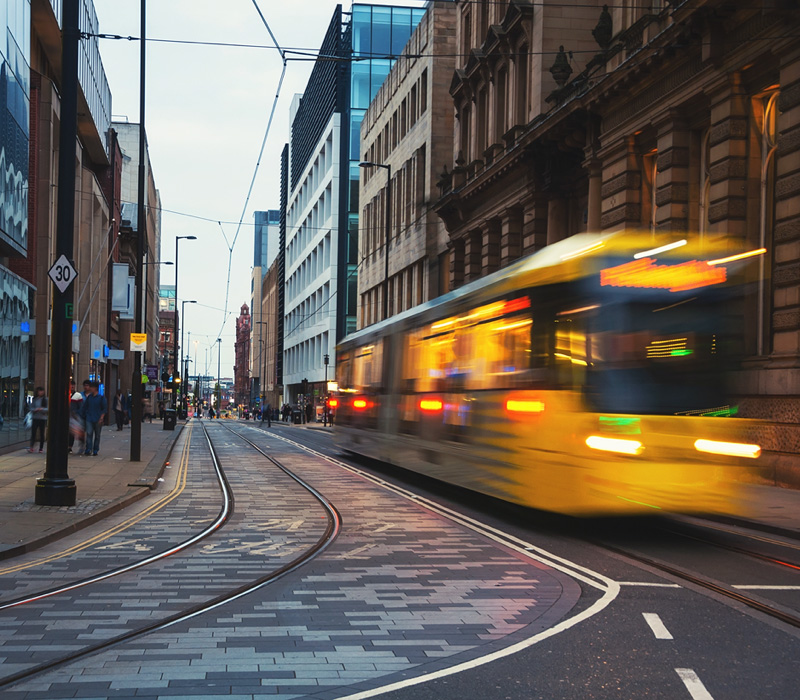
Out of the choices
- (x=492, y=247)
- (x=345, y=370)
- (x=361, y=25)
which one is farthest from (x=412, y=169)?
(x=361, y=25)

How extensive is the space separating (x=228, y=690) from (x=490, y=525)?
8.13 meters

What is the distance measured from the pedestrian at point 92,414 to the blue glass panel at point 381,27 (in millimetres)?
56239

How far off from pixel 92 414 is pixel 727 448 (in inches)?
709

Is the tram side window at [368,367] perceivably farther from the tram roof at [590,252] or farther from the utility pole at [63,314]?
the tram roof at [590,252]

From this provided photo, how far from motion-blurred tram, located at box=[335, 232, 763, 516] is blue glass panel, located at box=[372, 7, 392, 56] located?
220 feet

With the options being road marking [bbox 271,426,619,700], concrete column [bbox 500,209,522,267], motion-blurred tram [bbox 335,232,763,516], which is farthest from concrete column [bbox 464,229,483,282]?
motion-blurred tram [bbox 335,232,763,516]

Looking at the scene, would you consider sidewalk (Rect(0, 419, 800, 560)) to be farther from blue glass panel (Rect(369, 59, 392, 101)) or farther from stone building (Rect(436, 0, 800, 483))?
blue glass panel (Rect(369, 59, 392, 101))

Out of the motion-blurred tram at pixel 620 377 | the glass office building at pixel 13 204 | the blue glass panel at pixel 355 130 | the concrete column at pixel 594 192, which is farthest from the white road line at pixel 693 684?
the blue glass panel at pixel 355 130

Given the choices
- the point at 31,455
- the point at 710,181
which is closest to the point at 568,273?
the point at 710,181

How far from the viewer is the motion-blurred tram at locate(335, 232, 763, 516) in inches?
435

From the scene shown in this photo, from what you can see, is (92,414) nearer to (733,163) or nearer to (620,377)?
(733,163)

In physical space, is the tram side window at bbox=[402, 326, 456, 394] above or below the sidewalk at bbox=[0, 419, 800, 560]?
above

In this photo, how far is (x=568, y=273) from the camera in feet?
39.1

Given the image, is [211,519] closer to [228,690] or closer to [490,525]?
[490,525]
